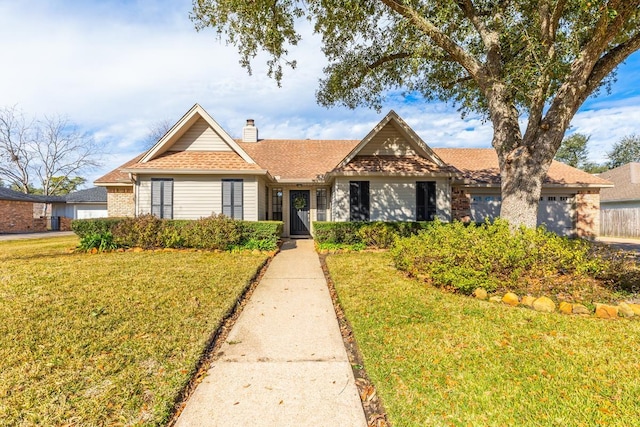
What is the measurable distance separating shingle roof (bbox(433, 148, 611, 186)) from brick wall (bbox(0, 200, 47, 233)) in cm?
3427

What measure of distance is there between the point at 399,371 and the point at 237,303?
3317mm

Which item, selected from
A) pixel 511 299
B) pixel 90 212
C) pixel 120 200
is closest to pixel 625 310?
pixel 511 299

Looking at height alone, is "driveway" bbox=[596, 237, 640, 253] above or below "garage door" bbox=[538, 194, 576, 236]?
below

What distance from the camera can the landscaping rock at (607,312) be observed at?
4.66 metres

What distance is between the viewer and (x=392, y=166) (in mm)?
12609

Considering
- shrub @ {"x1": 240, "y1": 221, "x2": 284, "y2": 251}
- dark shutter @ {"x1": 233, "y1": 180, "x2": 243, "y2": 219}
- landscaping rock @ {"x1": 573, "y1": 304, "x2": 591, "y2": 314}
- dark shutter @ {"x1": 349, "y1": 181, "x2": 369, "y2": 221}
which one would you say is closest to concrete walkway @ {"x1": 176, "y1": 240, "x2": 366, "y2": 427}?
landscaping rock @ {"x1": 573, "y1": 304, "x2": 591, "y2": 314}

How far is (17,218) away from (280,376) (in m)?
33.7

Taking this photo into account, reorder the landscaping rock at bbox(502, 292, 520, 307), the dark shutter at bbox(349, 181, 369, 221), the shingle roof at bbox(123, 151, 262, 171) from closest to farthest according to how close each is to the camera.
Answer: the landscaping rock at bbox(502, 292, 520, 307), the shingle roof at bbox(123, 151, 262, 171), the dark shutter at bbox(349, 181, 369, 221)

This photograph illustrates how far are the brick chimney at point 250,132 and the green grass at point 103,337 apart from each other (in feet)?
43.2

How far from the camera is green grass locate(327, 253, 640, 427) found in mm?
2492

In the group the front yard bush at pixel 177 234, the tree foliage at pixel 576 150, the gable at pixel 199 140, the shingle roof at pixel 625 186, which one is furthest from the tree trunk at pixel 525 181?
the tree foliage at pixel 576 150

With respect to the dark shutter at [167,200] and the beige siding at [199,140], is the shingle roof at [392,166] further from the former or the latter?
the dark shutter at [167,200]

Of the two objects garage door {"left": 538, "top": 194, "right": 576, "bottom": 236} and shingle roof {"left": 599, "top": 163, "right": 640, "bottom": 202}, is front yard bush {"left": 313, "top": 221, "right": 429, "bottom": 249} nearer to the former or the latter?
garage door {"left": 538, "top": 194, "right": 576, "bottom": 236}

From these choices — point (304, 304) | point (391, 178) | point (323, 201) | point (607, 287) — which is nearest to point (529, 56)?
point (607, 287)
